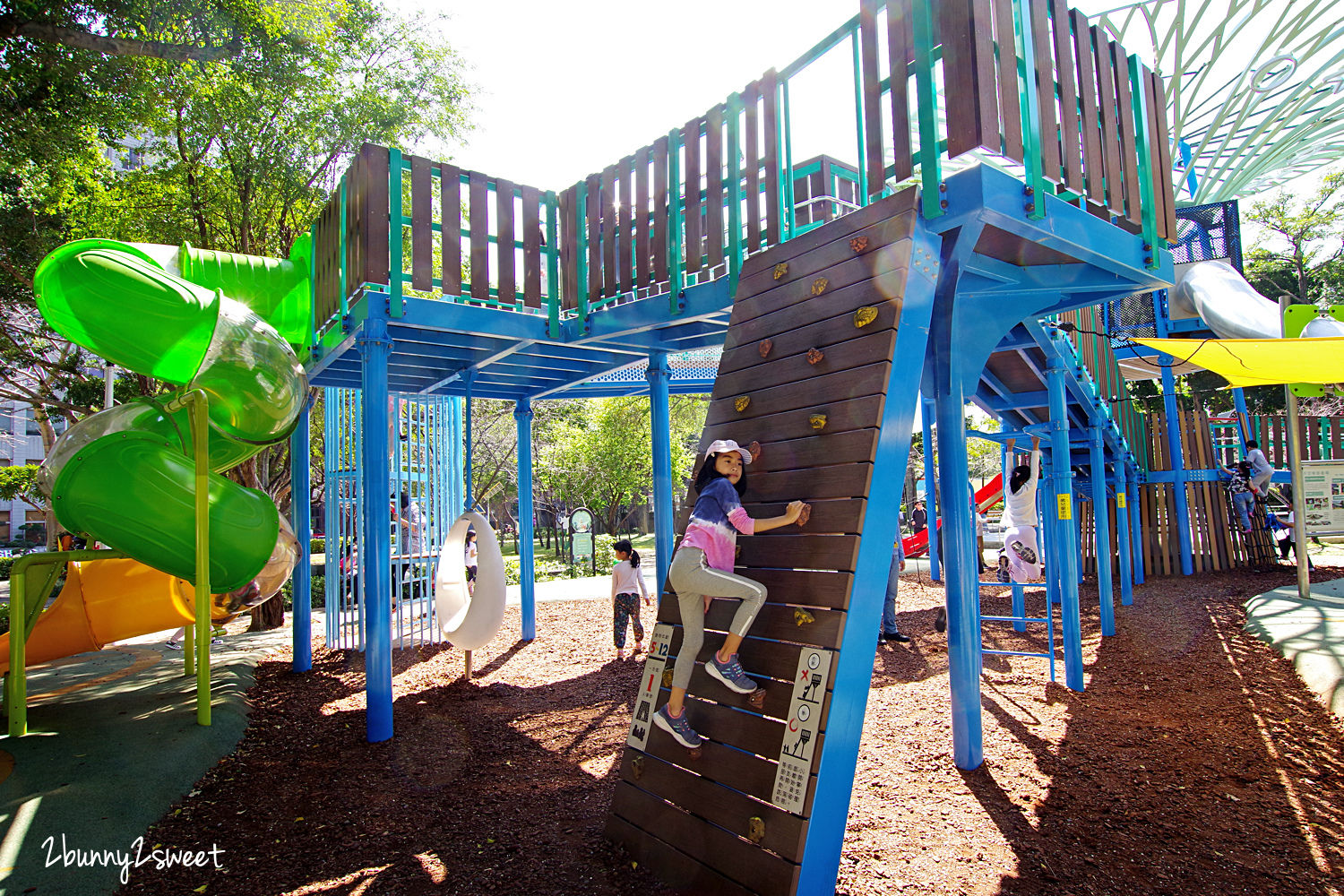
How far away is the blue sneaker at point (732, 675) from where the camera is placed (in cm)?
375

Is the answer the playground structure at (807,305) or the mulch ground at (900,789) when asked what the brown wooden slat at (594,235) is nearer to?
the playground structure at (807,305)

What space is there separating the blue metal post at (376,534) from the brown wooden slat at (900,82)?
15.0 feet

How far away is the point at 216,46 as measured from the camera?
33.6 ft

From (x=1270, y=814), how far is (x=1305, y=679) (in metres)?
3.55

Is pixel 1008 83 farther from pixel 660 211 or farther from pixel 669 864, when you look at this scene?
pixel 669 864

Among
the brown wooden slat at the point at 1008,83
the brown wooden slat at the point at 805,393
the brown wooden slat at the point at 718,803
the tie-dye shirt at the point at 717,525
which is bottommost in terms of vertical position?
the brown wooden slat at the point at 718,803

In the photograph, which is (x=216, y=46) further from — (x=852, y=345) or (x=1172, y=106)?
(x=1172, y=106)

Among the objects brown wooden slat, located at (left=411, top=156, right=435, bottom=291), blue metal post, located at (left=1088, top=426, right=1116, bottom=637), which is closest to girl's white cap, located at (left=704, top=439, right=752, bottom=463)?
brown wooden slat, located at (left=411, top=156, right=435, bottom=291)

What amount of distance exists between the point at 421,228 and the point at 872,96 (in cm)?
408

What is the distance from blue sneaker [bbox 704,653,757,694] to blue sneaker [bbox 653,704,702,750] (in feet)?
1.02

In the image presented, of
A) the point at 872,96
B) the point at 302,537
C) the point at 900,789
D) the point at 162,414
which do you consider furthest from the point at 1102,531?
the point at 162,414

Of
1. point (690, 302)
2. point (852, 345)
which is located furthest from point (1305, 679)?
point (690, 302)

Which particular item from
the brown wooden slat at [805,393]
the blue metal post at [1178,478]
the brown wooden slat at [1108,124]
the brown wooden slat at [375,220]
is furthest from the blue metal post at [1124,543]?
the brown wooden slat at [375,220]

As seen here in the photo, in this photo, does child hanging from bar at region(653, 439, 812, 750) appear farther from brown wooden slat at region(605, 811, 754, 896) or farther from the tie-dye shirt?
brown wooden slat at region(605, 811, 754, 896)
